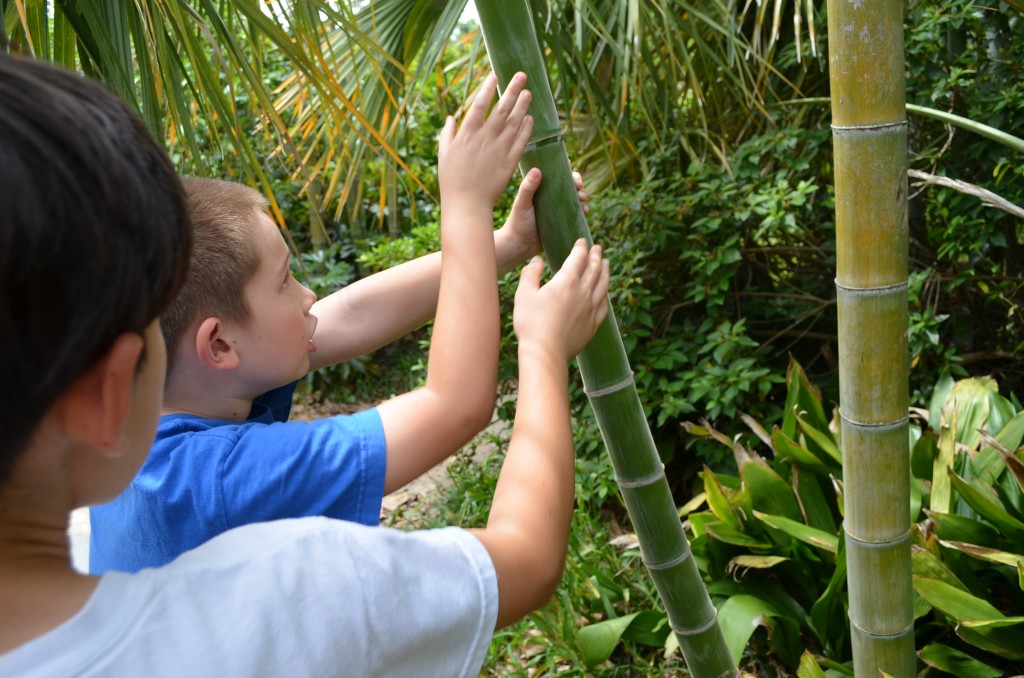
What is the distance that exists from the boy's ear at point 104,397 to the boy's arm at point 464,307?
0.43 meters

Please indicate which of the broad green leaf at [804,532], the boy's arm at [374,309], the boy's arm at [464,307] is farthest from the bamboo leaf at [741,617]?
the boy's arm at [464,307]

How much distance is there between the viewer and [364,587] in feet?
2.81

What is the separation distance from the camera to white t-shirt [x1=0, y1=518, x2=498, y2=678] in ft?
2.55

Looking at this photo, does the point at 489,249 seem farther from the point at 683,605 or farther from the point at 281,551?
the point at 683,605

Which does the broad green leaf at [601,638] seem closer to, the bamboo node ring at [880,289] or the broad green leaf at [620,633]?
the broad green leaf at [620,633]

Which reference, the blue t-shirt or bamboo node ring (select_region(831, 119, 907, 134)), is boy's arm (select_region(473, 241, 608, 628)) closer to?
the blue t-shirt

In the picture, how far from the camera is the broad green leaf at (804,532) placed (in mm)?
2715

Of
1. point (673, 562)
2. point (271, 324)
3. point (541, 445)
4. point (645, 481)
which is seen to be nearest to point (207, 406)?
point (271, 324)

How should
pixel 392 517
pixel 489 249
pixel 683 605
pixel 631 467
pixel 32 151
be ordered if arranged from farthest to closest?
pixel 392 517 < pixel 683 605 < pixel 631 467 < pixel 489 249 < pixel 32 151

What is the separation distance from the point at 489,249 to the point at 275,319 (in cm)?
30

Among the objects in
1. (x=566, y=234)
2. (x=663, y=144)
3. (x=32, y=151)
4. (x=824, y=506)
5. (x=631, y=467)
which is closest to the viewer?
(x=32, y=151)

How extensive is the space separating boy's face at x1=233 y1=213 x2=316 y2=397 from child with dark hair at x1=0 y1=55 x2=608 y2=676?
1.35ft

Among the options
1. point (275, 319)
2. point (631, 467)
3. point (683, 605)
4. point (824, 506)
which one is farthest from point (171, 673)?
point (824, 506)

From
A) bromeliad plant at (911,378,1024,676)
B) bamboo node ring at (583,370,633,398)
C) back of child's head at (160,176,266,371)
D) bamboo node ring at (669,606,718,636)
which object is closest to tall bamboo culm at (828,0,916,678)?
bamboo node ring at (669,606,718,636)
